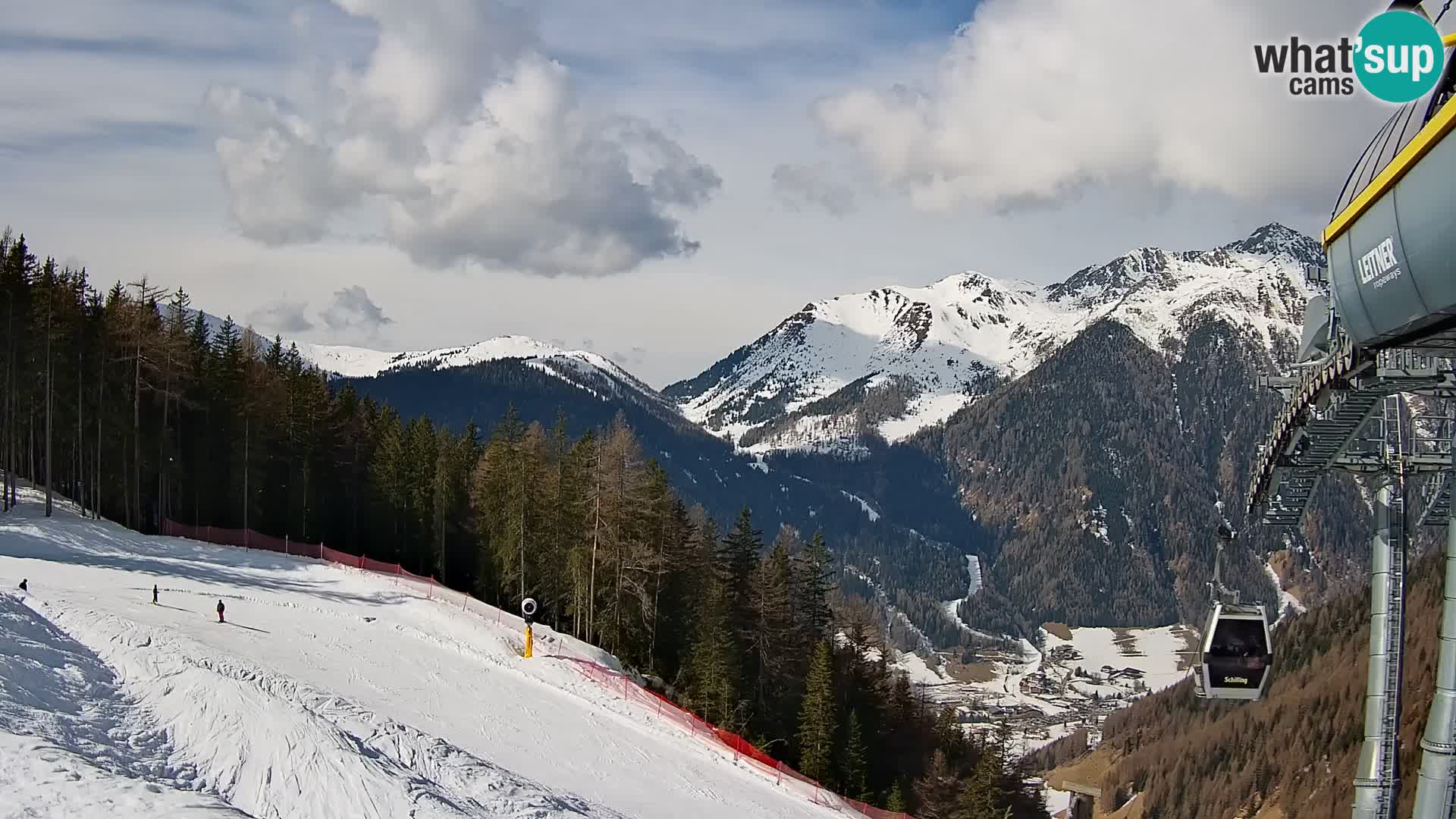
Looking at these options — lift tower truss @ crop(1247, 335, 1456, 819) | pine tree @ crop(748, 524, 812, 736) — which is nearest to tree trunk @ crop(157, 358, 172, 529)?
pine tree @ crop(748, 524, 812, 736)

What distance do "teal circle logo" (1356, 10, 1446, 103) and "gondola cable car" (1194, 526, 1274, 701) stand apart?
10577mm

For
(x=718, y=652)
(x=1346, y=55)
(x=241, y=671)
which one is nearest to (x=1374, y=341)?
(x=1346, y=55)

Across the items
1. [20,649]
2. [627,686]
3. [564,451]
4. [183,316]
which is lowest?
[627,686]

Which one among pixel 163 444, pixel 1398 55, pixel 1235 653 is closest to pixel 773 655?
pixel 163 444

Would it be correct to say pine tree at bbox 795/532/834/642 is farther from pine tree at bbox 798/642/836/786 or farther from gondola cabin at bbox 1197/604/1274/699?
gondola cabin at bbox 1197/604/1274/699

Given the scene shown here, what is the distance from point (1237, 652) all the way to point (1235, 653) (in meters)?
0.03

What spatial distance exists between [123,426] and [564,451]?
70.8 ft

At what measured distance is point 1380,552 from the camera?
1914 centimetres

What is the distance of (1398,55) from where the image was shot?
40.8ft

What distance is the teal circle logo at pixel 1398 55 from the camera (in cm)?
1223

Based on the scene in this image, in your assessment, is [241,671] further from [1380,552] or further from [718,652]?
[1380,552]

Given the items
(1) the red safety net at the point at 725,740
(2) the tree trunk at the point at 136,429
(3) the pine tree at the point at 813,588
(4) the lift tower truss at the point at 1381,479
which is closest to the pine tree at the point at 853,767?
(1) the red safety net at the point at 725,740

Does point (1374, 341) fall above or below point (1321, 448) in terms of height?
above

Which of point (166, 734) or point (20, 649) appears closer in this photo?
point (166, 734)
